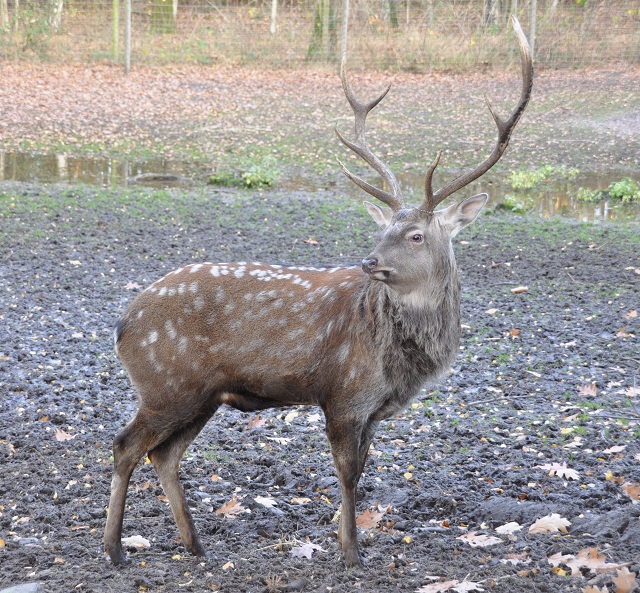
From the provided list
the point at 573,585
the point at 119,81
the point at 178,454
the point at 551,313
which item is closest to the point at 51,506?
the point at 178,454

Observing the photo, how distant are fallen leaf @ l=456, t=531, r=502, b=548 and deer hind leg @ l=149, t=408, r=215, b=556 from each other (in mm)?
1276

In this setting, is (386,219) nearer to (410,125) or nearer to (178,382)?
(178,382)

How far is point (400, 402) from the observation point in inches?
170

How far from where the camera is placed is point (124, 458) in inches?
170

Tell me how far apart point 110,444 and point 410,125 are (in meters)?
13.0

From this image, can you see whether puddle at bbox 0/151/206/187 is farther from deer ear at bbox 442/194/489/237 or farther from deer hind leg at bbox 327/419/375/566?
deer hind leg at bbox 327/419/375/566

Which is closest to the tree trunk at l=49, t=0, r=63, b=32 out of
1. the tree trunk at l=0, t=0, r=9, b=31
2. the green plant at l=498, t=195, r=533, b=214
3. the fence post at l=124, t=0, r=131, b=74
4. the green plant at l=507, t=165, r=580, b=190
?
the tree trunk at l=0, t=0, r=9, b=31

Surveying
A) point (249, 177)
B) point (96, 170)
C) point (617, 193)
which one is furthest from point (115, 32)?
point (617, 193)

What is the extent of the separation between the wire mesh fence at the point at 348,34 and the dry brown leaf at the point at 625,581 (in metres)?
19.0

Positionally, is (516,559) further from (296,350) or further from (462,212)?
(462,212)

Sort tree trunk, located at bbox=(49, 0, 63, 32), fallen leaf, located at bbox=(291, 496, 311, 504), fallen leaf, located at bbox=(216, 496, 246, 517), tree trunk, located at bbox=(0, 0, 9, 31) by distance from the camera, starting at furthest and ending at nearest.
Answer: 1. tree trunk, located at bbox=(49, 0, 63, 32)
2. tree trunk, located at bbox=(0, 0, 9, 31)
3. fallen leaf, located at bbox=(291, 496, 311, 504)
4. fallen leaf, located at bbox=(216, 496, 246, 517)

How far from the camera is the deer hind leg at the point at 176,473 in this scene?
4.33 m

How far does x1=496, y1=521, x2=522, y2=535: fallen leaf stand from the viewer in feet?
14.4

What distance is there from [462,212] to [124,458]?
209cm
